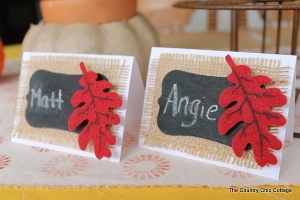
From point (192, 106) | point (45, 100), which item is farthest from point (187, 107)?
point (45, 100)

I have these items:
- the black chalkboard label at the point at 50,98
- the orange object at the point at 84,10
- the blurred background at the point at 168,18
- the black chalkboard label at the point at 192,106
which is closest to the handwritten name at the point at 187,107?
the black chalkboard label at the point at 192,106

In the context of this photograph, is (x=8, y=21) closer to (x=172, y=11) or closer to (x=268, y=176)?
(x=172, y=11)

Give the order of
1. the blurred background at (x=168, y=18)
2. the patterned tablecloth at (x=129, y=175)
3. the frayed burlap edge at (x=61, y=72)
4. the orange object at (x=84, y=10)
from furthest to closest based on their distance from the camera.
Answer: the blurred background at (x=168, y=18)
the orange object at (x=84, y=10)
the frayed burlap edge at (x=61, y=72)
the patterned tablecloth at (x=129, y=175)

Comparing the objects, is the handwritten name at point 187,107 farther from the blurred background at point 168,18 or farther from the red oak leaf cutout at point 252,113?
the blurred background at point 168,18

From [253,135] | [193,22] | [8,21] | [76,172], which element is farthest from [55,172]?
[8,21]

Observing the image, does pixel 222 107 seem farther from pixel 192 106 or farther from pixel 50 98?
pixel 50 98
